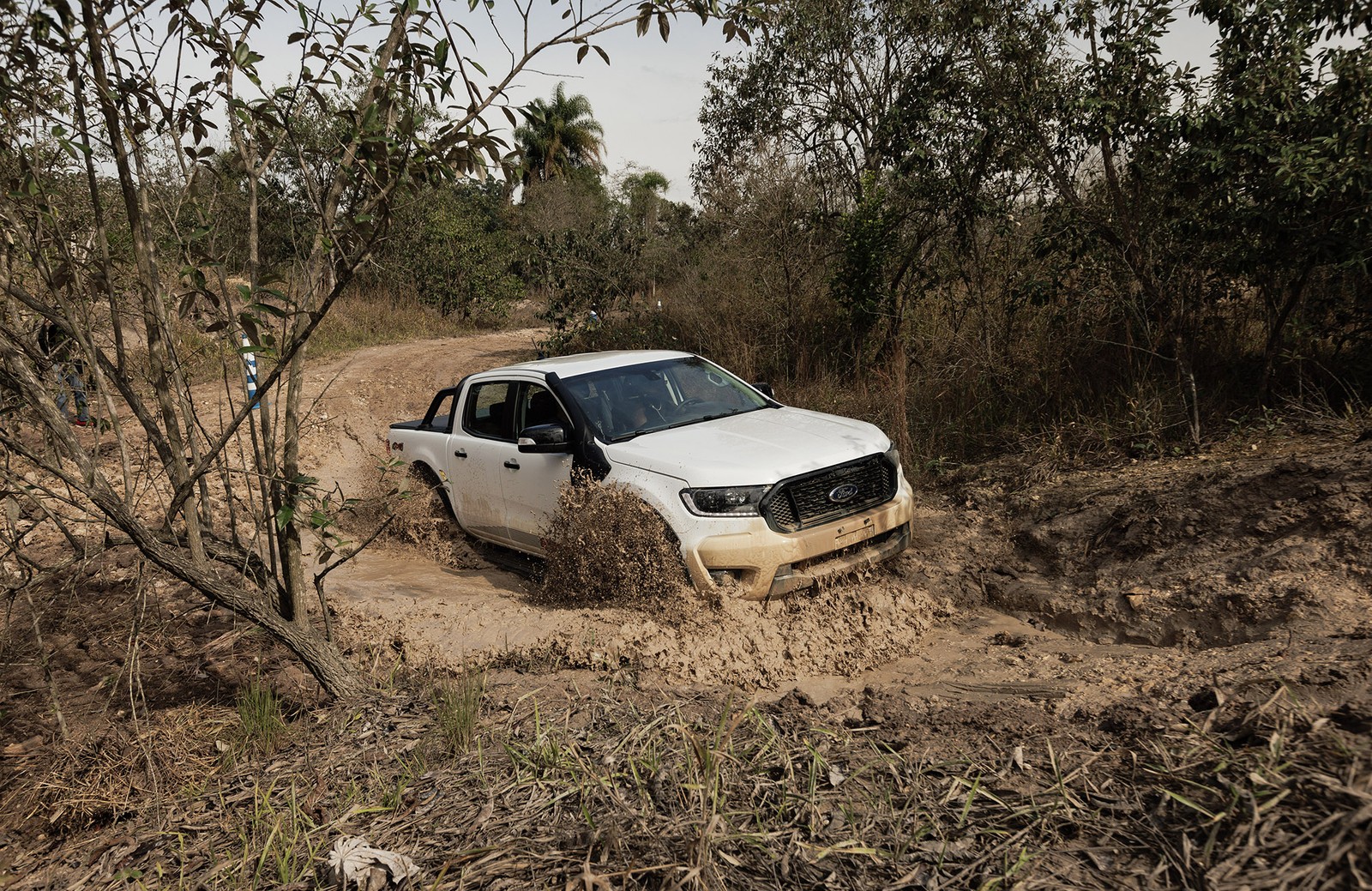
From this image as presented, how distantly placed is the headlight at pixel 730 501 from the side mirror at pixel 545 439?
3.93 feet

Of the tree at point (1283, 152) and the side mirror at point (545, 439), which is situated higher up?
the tree at point (1283, 152)

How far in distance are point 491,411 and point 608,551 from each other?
201cm

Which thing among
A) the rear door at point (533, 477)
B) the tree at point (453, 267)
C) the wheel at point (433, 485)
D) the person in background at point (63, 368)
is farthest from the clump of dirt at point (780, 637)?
the tree at point (453, 267)

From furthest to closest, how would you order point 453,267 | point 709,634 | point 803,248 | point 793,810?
point 453,267 → point 803,248 → point 709,634 → point 793,810

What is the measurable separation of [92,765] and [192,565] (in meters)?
1.09

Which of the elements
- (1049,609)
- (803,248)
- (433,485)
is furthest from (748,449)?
(803,248)

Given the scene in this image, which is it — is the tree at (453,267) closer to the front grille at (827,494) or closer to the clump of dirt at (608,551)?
the clump of dirt at (608,551)

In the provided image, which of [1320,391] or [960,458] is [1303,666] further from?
[960,458]

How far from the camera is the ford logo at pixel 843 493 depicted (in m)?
5.36

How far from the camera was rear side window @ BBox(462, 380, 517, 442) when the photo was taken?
22.1ft

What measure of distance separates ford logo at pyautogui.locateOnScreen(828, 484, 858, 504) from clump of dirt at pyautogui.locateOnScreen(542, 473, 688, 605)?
99 centimetres

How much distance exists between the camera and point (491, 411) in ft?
22.7

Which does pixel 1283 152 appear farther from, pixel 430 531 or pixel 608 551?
pixel 430 531

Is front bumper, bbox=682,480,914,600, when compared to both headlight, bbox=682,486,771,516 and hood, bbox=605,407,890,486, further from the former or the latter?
hood, bbox=605,407,890,486
